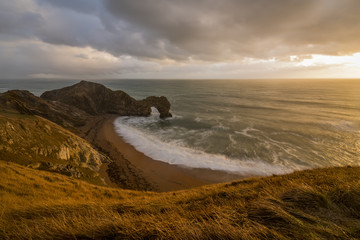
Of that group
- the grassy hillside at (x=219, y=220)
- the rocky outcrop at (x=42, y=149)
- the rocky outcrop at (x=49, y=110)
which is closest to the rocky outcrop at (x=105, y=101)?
the rocky outcrop at (x=49, y=110)

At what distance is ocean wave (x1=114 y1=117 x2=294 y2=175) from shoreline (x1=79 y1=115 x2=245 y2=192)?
1105mm

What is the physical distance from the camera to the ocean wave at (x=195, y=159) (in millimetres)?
19909

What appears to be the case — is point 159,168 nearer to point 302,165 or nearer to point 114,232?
point 114,232

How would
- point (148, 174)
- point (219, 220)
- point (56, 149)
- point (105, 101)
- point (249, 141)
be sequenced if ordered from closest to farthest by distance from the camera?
1. point (219, 220)
2. point (56, 149)
3. point (148, 174)
4. point (249, 141)
5. point (105, 101)

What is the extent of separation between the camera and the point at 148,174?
736 inches

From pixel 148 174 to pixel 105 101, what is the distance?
40.1m

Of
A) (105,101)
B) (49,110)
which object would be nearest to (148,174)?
(49,110)

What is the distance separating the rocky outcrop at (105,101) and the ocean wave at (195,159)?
18969 millimetres

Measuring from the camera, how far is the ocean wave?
19.9 metres

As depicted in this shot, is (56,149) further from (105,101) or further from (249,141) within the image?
(105,101)

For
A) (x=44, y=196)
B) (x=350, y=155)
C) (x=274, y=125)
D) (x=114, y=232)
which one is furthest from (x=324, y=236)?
(x=274, y=125)

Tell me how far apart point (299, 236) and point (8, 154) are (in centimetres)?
1968

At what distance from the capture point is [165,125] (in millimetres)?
40188

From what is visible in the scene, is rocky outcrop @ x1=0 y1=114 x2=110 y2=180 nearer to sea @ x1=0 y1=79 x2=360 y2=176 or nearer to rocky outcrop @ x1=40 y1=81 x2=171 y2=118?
sea @ x1=0 y1=79 x2=360 y2=176
